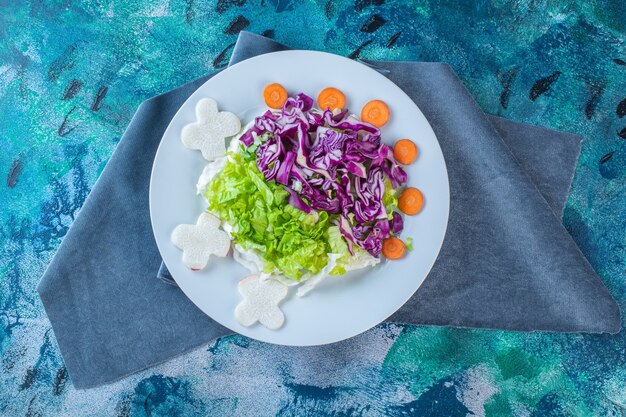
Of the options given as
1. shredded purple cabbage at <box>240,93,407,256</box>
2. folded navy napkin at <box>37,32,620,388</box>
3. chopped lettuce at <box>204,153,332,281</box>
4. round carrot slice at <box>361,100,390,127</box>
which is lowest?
folded navy napkin at <box>37,32,620,388</box>

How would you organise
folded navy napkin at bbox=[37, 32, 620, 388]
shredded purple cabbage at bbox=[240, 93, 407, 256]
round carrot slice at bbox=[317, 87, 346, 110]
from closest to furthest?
shredded purple cabbage at bbox=[240, 93, 407, 256] → round carrot slice at bbox=[317, 87, 346, 110] → folded navy napkin at bbox=[37, 32, 620, 388]

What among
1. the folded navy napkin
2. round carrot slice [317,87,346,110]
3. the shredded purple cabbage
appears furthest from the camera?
the folded navy napkin

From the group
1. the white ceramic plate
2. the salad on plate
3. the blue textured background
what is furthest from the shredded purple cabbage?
the blue textured background

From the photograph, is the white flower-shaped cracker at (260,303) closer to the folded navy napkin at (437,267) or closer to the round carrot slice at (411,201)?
the folded navy napkin at (437,267)

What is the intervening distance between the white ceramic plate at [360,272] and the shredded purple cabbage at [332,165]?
0.39 ft

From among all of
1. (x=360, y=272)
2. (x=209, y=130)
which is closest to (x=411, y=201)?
(x=360, y=272)

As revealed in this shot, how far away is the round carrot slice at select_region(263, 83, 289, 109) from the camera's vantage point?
1.83 metres

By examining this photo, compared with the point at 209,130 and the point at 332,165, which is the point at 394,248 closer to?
the point at 332,165

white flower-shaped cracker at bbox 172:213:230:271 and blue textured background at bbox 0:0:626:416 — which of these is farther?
blue textured background at bbox 0:0:626:416

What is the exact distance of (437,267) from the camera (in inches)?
78.6

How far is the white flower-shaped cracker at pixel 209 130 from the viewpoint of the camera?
181 cm

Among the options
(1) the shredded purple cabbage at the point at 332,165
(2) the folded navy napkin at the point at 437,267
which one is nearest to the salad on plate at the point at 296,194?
(1) the shredded purple cabbage at the point at 332,165

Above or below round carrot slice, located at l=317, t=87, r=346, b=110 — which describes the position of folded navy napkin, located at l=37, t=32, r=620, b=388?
below

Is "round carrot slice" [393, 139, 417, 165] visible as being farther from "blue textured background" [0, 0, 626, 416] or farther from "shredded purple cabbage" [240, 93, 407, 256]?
"blue textured background" [0, 0, 626, 416]
